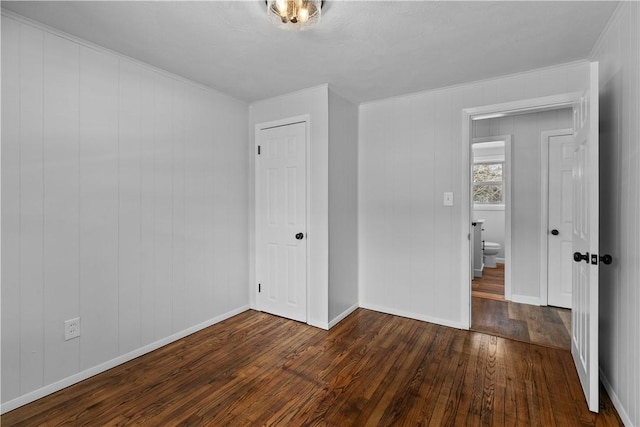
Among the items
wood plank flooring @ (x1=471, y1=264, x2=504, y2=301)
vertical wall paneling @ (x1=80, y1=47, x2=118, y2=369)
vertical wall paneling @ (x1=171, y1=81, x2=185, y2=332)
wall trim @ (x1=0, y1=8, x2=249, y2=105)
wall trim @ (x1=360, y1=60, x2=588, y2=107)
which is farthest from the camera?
wood plank flooring @ (x1=471, y1=264, x2=504, y2=301)

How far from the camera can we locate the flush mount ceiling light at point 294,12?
5.62 feet

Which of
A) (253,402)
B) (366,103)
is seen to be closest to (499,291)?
(366,103)

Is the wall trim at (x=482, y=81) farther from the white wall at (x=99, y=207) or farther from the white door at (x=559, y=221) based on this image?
the white wall at (x=99, y=207)

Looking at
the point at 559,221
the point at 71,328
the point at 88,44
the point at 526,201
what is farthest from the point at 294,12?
the point at 559,221

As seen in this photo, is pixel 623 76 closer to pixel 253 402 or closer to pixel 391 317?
pixel 391 317

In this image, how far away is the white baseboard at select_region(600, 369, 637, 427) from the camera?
1.69 meters

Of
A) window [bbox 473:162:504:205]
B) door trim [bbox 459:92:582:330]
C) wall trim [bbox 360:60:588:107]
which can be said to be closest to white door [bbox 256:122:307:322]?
wall trim [bbox 360:60:588:107]

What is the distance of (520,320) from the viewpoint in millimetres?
3287

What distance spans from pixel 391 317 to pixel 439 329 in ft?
1.66

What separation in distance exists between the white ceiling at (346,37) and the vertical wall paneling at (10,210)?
277 mm

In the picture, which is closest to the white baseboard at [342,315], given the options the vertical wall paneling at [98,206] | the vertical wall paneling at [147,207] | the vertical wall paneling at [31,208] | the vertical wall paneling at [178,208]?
the vertical wall paneling at [178,208]

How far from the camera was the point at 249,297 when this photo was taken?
12.0 ft

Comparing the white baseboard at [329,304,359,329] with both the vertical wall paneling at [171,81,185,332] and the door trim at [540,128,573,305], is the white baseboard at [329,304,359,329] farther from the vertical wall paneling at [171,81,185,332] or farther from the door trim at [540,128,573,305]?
the door trim at [540,128,573,305]

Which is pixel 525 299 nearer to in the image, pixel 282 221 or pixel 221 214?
pixel 282 221
